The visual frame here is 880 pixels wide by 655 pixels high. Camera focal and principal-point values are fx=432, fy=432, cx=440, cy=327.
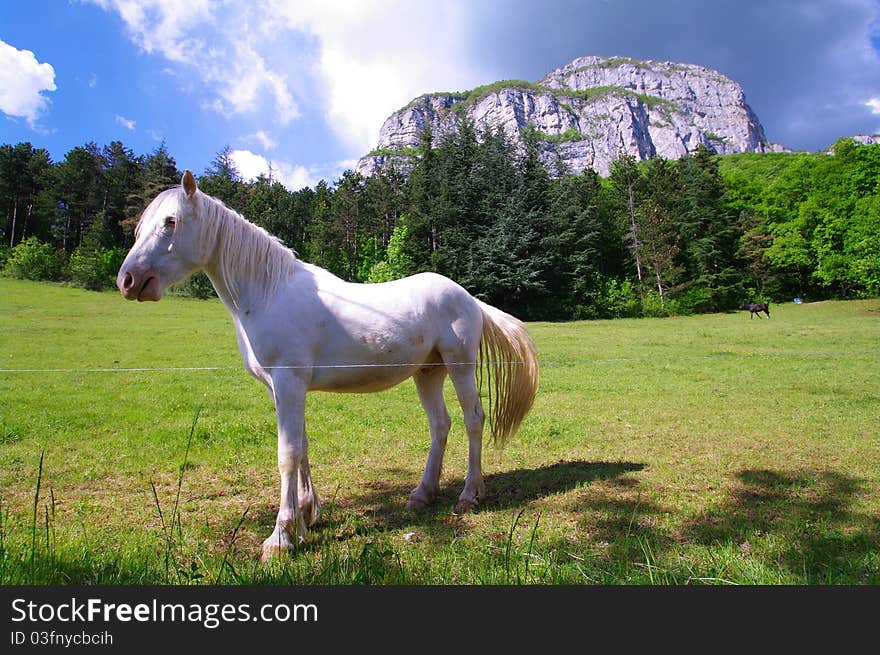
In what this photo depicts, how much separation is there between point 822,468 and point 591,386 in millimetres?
4824

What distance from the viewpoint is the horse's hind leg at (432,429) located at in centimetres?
368

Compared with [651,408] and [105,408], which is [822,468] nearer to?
[651,408]

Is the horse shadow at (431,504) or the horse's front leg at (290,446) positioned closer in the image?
the horse's front leg at (290,446)

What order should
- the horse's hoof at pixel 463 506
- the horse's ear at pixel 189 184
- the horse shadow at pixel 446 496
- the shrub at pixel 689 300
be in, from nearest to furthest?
the horse's ear at pixel 189 184 < the horse shadow at pixel 446 496 < the horse's hoof at pixel 463 506 < the shrub at pixel 689 300

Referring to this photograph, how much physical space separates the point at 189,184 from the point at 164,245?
0.41 metres

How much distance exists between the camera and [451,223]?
27.8ft

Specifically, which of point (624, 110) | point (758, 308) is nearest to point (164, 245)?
point (758, 308)

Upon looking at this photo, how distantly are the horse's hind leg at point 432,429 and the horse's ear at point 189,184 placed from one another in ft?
7.36

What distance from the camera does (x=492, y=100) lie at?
1623 inches

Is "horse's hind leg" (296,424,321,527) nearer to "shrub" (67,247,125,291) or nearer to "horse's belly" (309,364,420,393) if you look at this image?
"horse's belly" (309,364,420,393)

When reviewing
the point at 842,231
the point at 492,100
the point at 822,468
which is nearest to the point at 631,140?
the point at 492,100

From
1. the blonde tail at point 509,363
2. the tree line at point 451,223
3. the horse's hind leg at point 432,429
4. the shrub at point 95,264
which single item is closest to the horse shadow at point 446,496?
the horse's hind leg at point 432,429

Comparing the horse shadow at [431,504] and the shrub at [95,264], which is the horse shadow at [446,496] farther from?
the shrub at [95,264]

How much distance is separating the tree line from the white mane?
5.08ft
